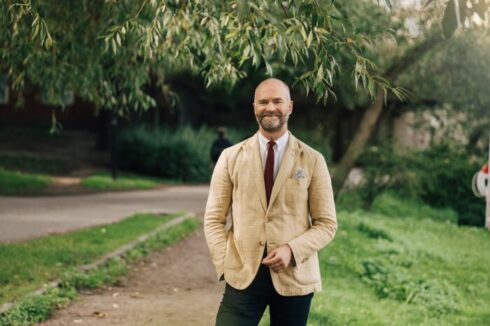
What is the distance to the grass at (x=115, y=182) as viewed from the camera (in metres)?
24.1

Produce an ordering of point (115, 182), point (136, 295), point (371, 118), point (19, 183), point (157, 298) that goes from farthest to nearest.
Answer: point (115, 182) → point (19, 183) → point (371, 118) → point (136, 295) → point (157, 298)

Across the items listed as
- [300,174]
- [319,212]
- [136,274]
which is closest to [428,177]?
[136,274]

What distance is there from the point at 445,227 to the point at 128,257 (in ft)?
25.1

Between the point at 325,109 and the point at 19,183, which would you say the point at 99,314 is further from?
the point at 325,109

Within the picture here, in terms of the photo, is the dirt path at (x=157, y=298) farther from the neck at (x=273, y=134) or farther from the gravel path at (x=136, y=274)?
the neck at (x=273, y=134)

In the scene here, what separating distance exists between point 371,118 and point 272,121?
15894 millimetres

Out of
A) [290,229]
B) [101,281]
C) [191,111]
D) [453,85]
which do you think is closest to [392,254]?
[101,281]

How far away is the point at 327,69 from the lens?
5164mm

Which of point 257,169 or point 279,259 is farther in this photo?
point 257,169

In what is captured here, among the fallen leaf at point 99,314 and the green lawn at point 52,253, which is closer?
the fallen leaf at point 99,314

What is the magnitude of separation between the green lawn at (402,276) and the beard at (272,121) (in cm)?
341

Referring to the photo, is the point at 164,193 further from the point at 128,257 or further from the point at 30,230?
the point at 128,257

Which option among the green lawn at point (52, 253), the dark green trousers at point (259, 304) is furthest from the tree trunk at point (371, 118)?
the dark green trousers at point (259, 304)

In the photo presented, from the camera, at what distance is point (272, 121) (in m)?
4.14
